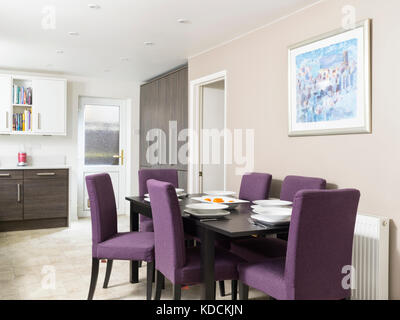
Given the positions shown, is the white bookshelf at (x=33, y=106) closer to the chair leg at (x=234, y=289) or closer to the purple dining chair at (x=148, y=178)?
the purple dining chair at (x=148, y=178)

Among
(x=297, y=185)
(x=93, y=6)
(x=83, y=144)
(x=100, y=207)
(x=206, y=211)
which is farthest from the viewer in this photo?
(x=83, y=144)

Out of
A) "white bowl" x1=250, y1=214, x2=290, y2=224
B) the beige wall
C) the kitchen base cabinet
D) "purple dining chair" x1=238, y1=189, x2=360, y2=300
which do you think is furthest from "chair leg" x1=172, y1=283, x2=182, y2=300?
the kitchen base cabinet

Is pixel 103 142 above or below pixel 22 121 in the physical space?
below

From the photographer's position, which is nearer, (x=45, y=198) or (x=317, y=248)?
(x=317, y=248)

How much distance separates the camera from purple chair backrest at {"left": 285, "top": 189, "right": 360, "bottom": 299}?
1.82 metres

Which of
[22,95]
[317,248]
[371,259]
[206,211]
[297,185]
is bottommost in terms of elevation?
[371,259]

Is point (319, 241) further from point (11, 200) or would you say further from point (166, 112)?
point (11, 200)

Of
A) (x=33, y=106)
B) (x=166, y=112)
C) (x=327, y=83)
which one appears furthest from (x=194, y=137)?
(x=33, y=106)

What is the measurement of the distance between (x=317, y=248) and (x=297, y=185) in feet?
4.36

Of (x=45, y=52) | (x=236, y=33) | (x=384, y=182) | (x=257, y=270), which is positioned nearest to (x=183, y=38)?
(x=236, y=33)

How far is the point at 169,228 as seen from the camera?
228 centimetres

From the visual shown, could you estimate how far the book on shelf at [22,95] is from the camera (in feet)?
19.1

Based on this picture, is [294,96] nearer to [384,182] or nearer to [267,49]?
[267,49]

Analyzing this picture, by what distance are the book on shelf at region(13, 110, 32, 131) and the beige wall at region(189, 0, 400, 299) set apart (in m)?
3.06
